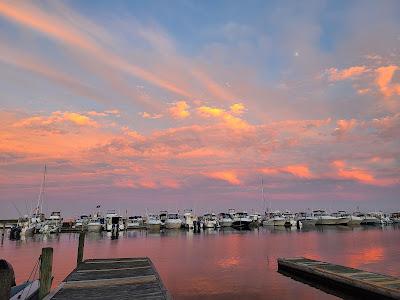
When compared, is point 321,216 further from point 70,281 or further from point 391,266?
point 70,281

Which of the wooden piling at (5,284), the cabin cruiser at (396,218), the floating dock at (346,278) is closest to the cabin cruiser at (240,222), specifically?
the cabin cruiser at (396,218)

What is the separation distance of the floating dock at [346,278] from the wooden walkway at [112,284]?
37.4 ft

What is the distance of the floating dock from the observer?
59.6ft

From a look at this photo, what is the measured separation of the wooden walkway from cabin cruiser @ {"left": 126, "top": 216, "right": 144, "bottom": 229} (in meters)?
89.3

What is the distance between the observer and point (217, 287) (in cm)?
2558

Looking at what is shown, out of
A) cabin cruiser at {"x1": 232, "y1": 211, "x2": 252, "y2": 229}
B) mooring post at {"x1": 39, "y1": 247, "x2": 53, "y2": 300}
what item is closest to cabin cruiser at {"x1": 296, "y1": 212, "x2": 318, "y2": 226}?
cabin cruiser at {"x1": 232, "y1": 211, "x2": 252, "y2": 229}

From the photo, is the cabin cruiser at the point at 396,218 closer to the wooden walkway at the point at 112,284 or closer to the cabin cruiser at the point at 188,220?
the cabin cruiser at the point at 188,220

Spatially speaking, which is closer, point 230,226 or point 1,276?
point 1,276

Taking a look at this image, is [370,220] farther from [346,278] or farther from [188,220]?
[346,278]

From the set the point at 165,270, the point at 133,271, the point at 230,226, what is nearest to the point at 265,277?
the point at 165,270

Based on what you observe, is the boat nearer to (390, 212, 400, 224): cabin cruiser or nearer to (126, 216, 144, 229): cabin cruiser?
(126, 216, 144, 229): cabin cruiser

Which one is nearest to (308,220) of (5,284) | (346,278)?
(346,278)

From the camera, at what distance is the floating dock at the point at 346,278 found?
1817 cm

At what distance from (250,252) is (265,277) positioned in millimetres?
18052
